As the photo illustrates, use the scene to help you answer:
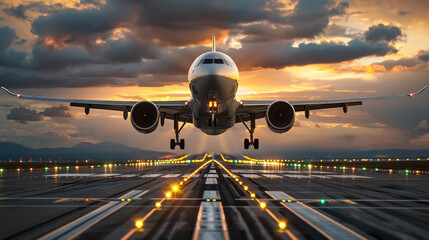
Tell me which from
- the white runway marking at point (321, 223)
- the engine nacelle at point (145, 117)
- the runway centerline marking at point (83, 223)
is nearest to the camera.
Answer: the runway centerline marking at point (83, 223)

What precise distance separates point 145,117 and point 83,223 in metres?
16.8

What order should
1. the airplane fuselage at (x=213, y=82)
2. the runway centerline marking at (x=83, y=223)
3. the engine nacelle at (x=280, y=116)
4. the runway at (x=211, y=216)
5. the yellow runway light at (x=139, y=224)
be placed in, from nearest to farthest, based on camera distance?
1. the runway centerline marking at (x=83, y=223)
2. the runway at (x=211, y=216)
3. the yellow runway light at (x=139, y=224)
4. the airplane fuselage at (x=213, y=82)
5. the engine nacelle at (x=280, y=116)

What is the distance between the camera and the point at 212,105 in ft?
80.6

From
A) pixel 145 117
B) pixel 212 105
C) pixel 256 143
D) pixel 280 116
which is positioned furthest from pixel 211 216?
pixel 256 143

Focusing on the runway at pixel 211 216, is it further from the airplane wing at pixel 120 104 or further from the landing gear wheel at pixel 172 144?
the landing gear wheel at pixel 172 144

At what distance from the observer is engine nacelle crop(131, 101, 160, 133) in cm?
2703

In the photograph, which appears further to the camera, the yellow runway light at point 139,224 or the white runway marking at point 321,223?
the yellow runway light at point 139,224

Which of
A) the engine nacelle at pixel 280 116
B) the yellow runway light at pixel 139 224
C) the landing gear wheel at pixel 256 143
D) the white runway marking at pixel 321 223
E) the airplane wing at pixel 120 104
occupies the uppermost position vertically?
the airplane wing at pixel 120 104

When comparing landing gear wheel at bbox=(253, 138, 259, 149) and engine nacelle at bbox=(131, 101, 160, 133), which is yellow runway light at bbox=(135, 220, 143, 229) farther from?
landing gear wheel at bbox=(253, 138, 259, 149)

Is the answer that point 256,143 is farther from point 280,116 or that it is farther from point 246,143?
point 280,116

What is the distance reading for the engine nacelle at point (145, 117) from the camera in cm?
2703

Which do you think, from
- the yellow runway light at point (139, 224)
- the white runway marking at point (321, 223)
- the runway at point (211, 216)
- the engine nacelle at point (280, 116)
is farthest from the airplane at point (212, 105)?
the yellow runway light at point (139, 224)

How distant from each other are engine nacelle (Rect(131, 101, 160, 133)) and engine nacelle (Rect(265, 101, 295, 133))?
7942 millimetres

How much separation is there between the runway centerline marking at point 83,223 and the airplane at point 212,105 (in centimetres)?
1012
